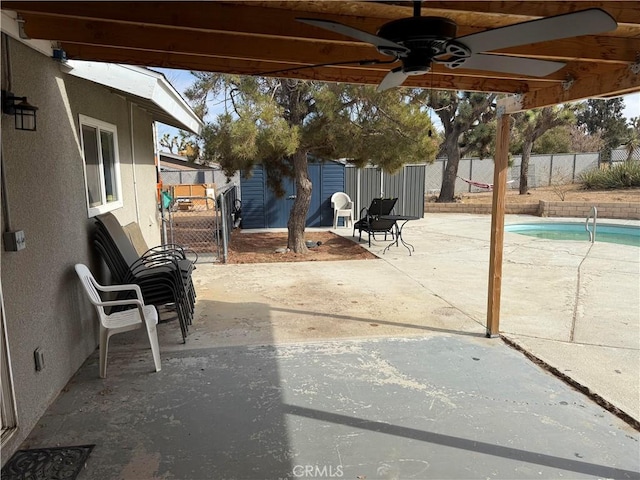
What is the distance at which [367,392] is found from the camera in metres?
3.12

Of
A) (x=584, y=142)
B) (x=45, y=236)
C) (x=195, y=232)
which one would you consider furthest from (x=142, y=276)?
(x=584, y=142)

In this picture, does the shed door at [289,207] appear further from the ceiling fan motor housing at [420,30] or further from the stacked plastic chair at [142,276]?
the ceiling fan motor housing at [420,30]

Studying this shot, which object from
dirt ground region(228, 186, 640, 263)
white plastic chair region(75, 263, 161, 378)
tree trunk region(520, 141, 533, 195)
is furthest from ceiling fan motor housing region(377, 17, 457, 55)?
tree trunk region(520, 141, 533, 195)

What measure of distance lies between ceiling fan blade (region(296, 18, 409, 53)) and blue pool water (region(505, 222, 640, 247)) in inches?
393

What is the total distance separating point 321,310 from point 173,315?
1.66 m

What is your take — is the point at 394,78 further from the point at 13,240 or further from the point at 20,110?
the point at 13,240

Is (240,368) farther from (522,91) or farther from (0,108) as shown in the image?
(522,91)

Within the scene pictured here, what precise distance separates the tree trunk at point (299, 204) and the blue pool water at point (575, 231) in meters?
6.28

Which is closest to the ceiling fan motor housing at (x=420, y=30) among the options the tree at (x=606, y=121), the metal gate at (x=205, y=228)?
the metal gate at (x=205, y=228)

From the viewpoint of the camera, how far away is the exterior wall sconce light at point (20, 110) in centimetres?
252

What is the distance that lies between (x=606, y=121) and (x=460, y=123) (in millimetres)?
24395

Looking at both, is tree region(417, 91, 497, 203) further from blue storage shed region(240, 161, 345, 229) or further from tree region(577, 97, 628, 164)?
tree region(577, 97, 628, 164)

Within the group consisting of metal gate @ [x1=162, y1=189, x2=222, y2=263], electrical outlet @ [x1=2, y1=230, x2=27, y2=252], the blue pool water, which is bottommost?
the blue pool water

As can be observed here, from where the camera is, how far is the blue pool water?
10984mm
